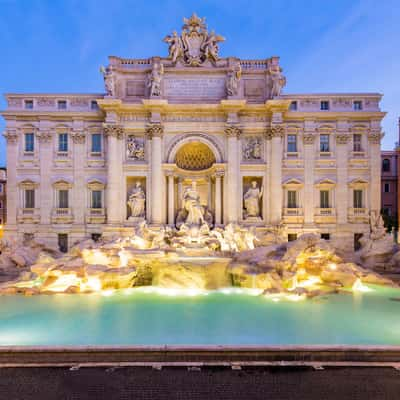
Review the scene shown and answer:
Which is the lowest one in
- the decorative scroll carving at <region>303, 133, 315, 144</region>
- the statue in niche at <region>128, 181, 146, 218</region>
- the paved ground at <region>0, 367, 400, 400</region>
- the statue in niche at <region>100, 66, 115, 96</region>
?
the paved ground at <region>0, 367, 400, 400</region>

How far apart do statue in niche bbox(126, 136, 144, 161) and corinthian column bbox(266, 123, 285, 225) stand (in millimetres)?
8888

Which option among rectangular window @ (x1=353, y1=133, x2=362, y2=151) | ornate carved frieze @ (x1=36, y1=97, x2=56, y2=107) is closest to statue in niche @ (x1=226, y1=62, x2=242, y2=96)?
rectangular window @ (x1=353, y1=133, x2=362, y2=151)

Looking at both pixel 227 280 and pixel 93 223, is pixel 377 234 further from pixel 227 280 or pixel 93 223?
pixel 93 223

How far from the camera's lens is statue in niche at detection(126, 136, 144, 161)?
21075 mm

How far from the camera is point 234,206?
20.5 metres

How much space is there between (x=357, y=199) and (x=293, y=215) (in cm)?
482

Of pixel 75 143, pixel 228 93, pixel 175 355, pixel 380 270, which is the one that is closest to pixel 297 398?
pixel 175 355

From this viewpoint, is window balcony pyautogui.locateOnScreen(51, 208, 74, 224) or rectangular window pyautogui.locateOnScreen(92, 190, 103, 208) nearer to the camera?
window balcony pyautogui.locateOnScreen(51, 208, 74, 224)

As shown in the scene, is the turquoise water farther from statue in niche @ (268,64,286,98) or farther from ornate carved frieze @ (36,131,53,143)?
statue in niche @ (268,64,286,98)

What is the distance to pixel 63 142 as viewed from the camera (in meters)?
21.6

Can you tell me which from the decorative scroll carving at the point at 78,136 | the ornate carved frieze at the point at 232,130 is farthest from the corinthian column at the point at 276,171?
the decorative scroll carving at the point at 78,136

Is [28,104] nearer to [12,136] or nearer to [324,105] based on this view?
[12,136]

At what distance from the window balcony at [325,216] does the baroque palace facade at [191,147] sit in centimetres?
7

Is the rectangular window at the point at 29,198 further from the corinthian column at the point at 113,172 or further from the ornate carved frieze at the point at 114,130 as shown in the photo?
the ornate carved frieze at the point at 114,130
